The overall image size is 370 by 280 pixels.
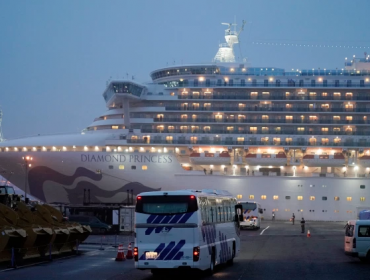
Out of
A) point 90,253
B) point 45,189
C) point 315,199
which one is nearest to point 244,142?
point 315,199

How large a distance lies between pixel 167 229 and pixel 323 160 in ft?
109

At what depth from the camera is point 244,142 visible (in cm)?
4716

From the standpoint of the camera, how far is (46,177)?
4556 cm

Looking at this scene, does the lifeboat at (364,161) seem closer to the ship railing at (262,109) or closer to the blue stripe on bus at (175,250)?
the ship railing at (262,109)

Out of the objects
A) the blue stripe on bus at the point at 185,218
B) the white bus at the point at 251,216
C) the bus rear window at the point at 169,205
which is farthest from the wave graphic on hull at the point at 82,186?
the blue stripe on bus at the point at 185,218

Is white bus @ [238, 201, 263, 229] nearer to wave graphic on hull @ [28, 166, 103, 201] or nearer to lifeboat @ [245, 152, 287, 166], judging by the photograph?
lifeboat @ [245, 152, 287, 166]

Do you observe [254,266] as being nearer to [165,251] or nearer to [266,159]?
[165,251]

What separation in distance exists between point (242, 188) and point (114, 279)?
3145cm

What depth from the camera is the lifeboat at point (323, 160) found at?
4650 centimetres

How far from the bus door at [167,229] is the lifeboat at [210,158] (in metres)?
30.6

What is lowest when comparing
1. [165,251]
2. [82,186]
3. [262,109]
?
[82,186]

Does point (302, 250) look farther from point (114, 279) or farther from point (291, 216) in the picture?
point (291, 216)

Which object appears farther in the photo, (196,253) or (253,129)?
(253,129)

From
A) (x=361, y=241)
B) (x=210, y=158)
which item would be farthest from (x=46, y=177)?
(x=361, y=241)
